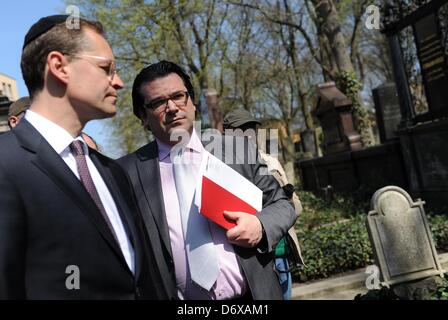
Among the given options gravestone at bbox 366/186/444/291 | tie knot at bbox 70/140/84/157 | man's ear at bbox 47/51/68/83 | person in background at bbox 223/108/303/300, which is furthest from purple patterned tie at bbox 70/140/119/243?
gravestone at bbox 366/186/444/291

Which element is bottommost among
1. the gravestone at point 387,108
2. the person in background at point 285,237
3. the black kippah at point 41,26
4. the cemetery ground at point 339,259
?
the cemetery ground at point 339,259

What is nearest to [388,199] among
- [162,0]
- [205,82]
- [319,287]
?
[319,287]

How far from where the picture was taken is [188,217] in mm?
1949

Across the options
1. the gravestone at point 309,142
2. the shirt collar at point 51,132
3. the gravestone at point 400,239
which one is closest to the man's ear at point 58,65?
the shirt collar at point 51,132

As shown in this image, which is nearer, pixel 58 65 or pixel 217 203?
pixel 58 65

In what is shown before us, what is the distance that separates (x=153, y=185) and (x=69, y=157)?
0.57 meters

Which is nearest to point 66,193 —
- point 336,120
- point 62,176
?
point 62,176

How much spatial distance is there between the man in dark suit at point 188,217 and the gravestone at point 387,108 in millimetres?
11709

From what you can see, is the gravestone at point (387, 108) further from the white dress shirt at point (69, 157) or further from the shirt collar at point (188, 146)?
the white dress shirt at point (69, 157)

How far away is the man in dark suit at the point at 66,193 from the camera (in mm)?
1257

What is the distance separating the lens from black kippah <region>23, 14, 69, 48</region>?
4.90ft

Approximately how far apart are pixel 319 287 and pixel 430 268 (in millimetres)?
1326

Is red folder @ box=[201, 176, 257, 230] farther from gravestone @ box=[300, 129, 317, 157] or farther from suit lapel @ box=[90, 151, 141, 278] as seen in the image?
gravestone @ box=[300, 129, 317, 157]

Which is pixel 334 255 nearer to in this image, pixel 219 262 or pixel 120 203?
pixel 219 262
